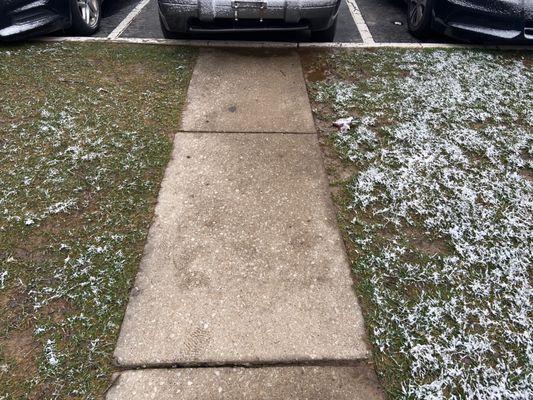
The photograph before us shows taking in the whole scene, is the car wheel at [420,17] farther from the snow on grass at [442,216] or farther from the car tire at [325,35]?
the car tire at [325,35]

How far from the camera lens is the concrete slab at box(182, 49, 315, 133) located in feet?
11.5

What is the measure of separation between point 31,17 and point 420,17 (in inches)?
172

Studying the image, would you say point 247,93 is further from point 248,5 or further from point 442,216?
point 442,216

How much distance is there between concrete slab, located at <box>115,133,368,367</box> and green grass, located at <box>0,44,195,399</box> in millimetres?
155

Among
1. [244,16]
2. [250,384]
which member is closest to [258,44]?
[244,16]

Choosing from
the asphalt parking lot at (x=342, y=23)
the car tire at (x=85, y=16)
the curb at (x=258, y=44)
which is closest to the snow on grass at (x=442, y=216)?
the curb at (x=258, y=44)

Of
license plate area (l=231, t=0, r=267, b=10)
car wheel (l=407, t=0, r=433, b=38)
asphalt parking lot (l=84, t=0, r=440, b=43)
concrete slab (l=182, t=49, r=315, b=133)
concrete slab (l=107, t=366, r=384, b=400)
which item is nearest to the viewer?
concrete slab (l=107, t=366, r=384, b=400)

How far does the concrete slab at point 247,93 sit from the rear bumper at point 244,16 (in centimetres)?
33

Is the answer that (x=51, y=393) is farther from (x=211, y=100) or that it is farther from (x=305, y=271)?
(x=211, y=100)

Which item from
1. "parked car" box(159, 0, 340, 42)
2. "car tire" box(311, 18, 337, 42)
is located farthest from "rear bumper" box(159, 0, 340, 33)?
"car tire" box(311, 18, 337, 42)

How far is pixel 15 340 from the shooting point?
1993 millimetres

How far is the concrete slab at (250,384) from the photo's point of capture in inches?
71.6

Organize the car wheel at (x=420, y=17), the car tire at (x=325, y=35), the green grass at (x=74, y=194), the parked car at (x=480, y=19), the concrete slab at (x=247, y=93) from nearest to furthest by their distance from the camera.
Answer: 1. the green grass at (x=74, y=194)
2. the concrete slab at (x=247, y=93)
3. the parked car at (x=480, y=19)
4. the car tire at (x=325, y=35)
5. the car wheel at (x=420, y=17)

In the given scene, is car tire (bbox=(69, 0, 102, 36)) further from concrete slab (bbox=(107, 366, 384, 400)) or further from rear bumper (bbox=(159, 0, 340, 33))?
concrete slab (bbox=(107, 366, 384, 400))
